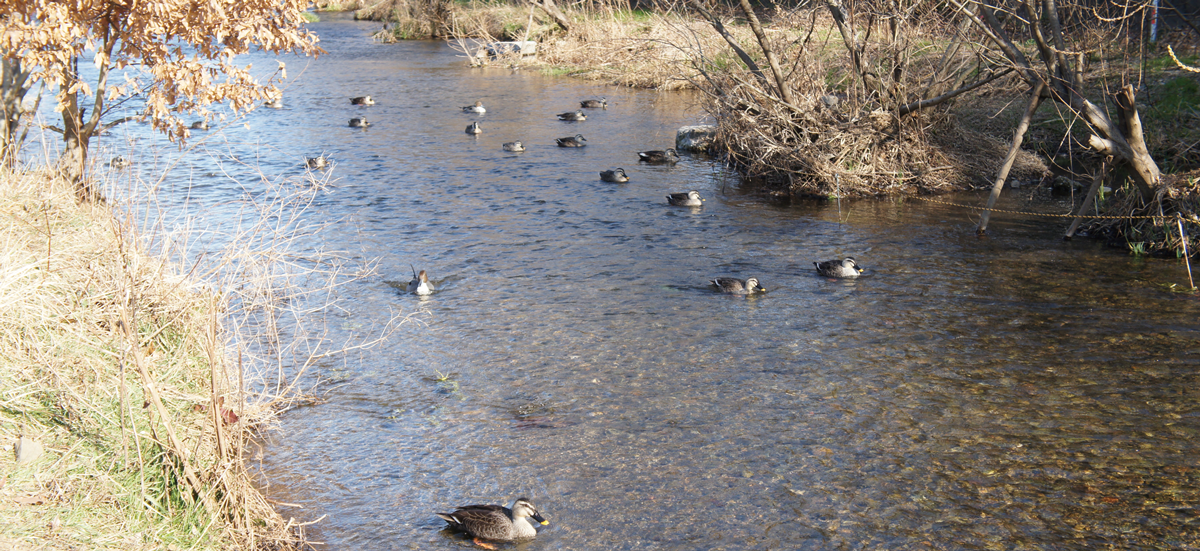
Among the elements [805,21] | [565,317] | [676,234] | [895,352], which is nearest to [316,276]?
[565,317]

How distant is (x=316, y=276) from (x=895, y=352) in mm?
7078

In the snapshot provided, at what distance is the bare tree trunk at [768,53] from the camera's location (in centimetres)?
1411

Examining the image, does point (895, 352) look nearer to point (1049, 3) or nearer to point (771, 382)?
point (771, 382)

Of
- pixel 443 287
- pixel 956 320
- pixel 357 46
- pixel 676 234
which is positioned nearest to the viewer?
pixel 956 320

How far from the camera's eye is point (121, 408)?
519 centimetres

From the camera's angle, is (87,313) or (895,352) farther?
(895,352)

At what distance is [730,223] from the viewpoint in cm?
1392

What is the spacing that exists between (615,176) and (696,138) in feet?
11.1

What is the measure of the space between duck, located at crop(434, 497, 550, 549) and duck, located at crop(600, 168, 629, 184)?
35.7 ft

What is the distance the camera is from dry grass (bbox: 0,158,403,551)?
16.9ft

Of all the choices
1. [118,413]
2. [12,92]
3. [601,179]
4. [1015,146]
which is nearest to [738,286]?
[1015,146]

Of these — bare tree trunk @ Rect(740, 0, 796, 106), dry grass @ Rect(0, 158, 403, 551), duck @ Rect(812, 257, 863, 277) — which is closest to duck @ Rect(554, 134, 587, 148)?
bare tree trunk @ Rect(740, 0, 796, 106)

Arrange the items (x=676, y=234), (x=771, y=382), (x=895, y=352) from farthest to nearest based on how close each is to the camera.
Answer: (x=676, y=234) → (x=895, y=352) → (x=771, y=382)

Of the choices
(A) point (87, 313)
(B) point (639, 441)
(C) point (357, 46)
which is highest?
(C) point (357, 46)
